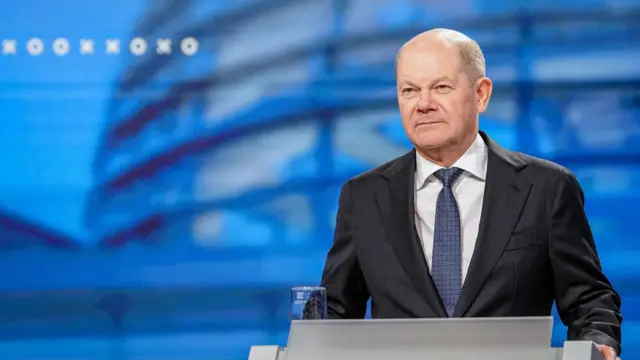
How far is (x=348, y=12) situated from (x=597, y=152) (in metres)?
0.97

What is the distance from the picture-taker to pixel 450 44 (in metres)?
2.45

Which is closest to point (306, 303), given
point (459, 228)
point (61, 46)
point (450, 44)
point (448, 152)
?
point (459, 228)

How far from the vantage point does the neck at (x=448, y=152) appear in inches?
98.7

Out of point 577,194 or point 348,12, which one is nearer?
point 577,194

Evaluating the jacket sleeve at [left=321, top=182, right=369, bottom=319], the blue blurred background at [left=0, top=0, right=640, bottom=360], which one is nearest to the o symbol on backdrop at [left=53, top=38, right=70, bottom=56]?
the blue blurred background at [left=0, top=0, right=640, bottom=360]

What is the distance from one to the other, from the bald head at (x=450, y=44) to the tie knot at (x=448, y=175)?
221 millimetres

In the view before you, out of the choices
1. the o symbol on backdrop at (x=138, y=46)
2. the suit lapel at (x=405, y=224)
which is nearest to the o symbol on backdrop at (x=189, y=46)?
the o symbol on backdrop at (x=138, y=46)

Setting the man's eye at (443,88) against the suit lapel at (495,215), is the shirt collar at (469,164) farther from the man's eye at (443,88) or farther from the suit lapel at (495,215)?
the man's eye at (443,88)

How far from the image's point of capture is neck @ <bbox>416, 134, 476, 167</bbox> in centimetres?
251

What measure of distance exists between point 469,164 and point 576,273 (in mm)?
349

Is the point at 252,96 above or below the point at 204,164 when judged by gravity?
above

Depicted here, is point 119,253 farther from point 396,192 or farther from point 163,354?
point 396,192

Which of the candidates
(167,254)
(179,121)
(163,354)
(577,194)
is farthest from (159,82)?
(577,194)

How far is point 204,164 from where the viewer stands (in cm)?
377
